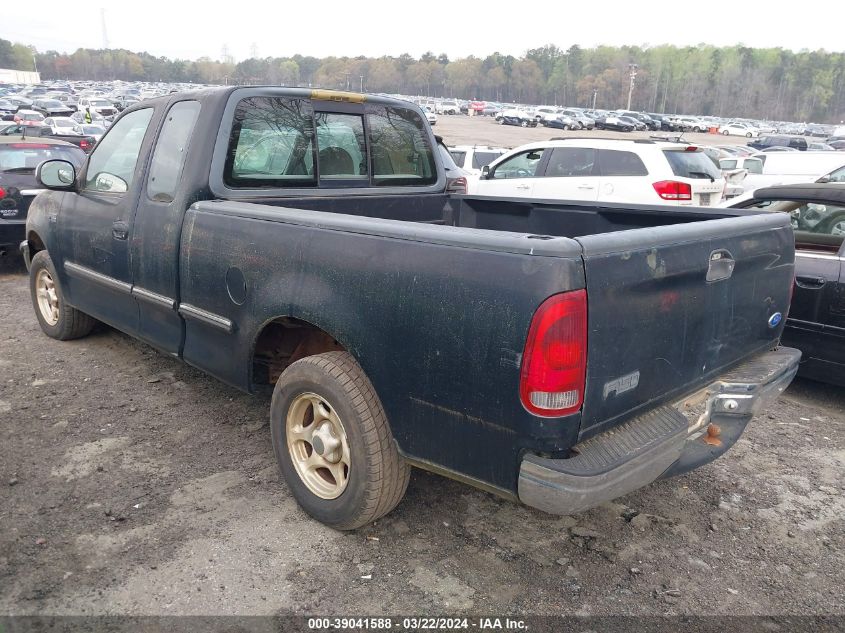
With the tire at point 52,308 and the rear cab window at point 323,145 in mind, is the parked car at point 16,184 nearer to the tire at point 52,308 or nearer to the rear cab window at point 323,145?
the tire at point 52,308

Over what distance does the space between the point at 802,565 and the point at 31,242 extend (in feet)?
19.4

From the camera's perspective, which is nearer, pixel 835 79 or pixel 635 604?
pixel 635 604

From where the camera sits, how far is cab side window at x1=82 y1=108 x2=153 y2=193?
4289 mm

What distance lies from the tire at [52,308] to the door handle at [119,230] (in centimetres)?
124

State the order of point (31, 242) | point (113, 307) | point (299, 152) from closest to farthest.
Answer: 1. point (299, 152)
2. point (113, 307)
3. point (31, 242)

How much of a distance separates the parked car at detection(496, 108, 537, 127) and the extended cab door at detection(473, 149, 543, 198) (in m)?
57.2

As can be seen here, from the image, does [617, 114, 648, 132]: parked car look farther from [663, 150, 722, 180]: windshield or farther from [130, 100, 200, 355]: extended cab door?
[130, 100, 200, 355]: extended cab door

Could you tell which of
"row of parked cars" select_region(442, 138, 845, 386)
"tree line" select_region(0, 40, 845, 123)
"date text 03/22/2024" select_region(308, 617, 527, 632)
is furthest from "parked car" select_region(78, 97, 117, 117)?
"tree line" select_region(0, 40, 845, 123)

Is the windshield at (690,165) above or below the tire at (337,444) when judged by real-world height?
above

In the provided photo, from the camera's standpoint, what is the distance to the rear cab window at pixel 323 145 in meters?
3.82

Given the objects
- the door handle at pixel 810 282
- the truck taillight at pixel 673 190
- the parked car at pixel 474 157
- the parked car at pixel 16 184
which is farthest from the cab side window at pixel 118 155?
the parked car at pixel 474 157

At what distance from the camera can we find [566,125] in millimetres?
62094

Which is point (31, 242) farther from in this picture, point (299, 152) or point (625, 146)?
point (625, 146)

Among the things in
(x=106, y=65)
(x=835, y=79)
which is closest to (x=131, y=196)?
(x=835, y=79)
